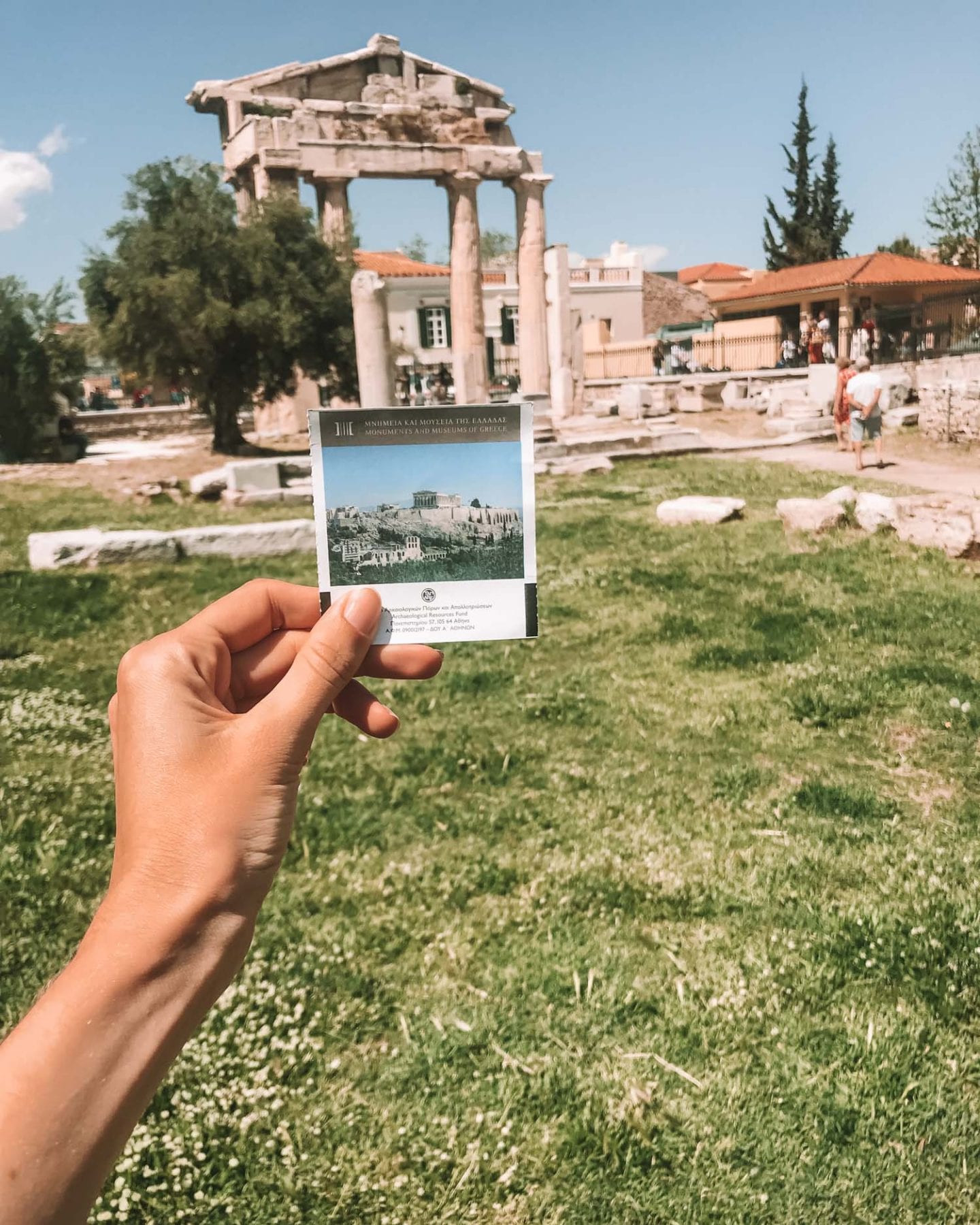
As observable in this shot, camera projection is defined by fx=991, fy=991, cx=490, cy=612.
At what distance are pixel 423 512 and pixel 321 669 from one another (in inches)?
12.5

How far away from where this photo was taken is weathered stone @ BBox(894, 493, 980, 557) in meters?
9.13

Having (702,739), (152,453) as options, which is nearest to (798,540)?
(702,739)

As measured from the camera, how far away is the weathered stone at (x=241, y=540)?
37.4ft

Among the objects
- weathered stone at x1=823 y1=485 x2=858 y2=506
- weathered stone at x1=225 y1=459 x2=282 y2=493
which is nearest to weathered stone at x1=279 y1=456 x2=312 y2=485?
weathered stone at x1=225 y1=459 x2=282 y2=493

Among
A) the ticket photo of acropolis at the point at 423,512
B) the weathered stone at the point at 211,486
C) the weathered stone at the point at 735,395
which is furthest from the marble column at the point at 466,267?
the ticket photo of acropolis at the point at 423,512

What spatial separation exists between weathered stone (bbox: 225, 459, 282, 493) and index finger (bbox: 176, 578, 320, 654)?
47.8ft

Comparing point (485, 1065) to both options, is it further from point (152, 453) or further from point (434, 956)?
point (152, 453)

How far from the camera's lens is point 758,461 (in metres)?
18.0

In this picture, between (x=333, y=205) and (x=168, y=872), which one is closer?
(x=168, y=872)

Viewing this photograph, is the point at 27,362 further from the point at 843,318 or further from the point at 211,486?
the point at 843,318

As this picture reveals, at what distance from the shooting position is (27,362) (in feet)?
79.0

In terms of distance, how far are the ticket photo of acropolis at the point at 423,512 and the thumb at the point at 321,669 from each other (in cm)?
8

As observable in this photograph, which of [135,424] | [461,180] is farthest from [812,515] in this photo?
[135,424]

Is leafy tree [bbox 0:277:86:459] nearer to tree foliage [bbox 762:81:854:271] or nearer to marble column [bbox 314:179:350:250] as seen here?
marble column [bbox 314:179:350:250]
